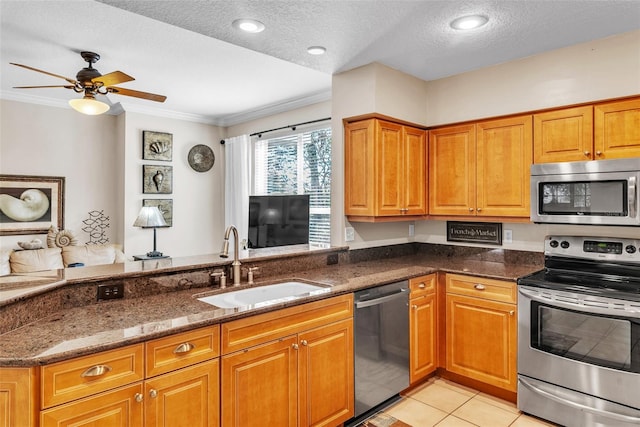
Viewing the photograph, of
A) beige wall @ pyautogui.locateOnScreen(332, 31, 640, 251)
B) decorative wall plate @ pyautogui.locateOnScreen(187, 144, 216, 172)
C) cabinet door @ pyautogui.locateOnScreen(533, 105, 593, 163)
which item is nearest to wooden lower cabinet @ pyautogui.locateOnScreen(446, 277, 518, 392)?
beige wall @ pyautogui.locateOnScreen(332, 31, 640, 251)

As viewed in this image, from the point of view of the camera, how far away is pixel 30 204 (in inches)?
186

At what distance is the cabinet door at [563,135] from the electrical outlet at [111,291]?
9.51ft

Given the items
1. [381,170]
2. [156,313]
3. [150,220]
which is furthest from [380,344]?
[150,220]

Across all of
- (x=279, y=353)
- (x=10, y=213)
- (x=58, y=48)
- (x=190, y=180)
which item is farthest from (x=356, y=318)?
(x=10, y=213)

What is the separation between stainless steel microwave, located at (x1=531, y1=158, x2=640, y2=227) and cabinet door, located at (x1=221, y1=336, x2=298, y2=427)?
6.68 feet

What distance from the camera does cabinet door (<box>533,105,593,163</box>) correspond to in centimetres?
265

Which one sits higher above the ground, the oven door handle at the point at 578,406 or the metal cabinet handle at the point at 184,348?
the metal cabinet handle at the point at 184,348

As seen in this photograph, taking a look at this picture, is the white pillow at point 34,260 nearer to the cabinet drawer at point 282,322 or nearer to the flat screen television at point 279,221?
the flat screen television at point 279,221

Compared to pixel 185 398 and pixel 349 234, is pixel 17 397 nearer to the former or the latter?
pixel 185 398

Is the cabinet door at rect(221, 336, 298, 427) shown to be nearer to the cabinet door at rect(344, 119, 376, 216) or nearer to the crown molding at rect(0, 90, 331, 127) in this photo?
the cabinet door at rect(344, 119, 376, 216)

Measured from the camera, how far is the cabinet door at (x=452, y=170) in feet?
10.6

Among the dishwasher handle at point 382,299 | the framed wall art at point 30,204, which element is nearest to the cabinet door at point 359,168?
the dishwasher handle at point 382,299

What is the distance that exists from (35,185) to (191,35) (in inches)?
127

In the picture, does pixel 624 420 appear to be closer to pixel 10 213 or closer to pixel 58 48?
A: pixel 58 48
